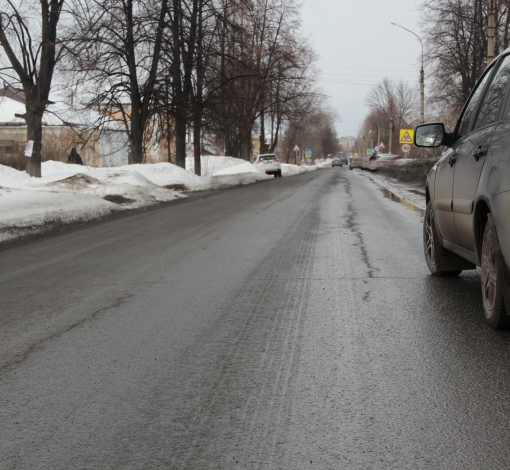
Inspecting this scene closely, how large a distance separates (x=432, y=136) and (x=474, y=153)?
126 centimetres

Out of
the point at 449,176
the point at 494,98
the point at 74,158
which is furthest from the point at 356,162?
the point at 494,98

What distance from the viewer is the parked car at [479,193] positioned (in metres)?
4.04

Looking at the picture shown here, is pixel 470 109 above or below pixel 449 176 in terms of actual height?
above

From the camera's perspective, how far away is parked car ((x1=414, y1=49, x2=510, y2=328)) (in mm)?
4035

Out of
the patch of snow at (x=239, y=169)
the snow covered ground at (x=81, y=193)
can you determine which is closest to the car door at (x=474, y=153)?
the snow covered ground at (x=81, y=193)

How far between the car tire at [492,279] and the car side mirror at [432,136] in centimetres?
160

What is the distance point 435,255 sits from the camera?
20.5ft

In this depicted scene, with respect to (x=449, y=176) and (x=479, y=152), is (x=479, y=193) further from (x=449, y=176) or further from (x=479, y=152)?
(x=449, y=176)

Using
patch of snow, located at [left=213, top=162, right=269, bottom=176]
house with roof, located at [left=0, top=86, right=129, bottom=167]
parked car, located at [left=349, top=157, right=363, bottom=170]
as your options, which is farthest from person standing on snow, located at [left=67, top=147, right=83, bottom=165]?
parked car, located at [left=349, top=157, right=363, bottom=170]

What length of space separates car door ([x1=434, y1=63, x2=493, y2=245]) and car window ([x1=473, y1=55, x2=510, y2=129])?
233 mm

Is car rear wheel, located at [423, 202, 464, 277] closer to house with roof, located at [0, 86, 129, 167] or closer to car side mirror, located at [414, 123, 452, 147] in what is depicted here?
car side mirror, located at [414, 123, 452, 147]

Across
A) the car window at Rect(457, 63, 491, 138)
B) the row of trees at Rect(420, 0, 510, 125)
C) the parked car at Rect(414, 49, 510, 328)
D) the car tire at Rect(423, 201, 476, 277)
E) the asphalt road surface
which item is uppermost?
the row of trees at Rect(420, 0, 510, 125)

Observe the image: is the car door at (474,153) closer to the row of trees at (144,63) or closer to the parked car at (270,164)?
the row of trees at (144,63)

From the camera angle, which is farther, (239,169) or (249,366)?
(239,169)
